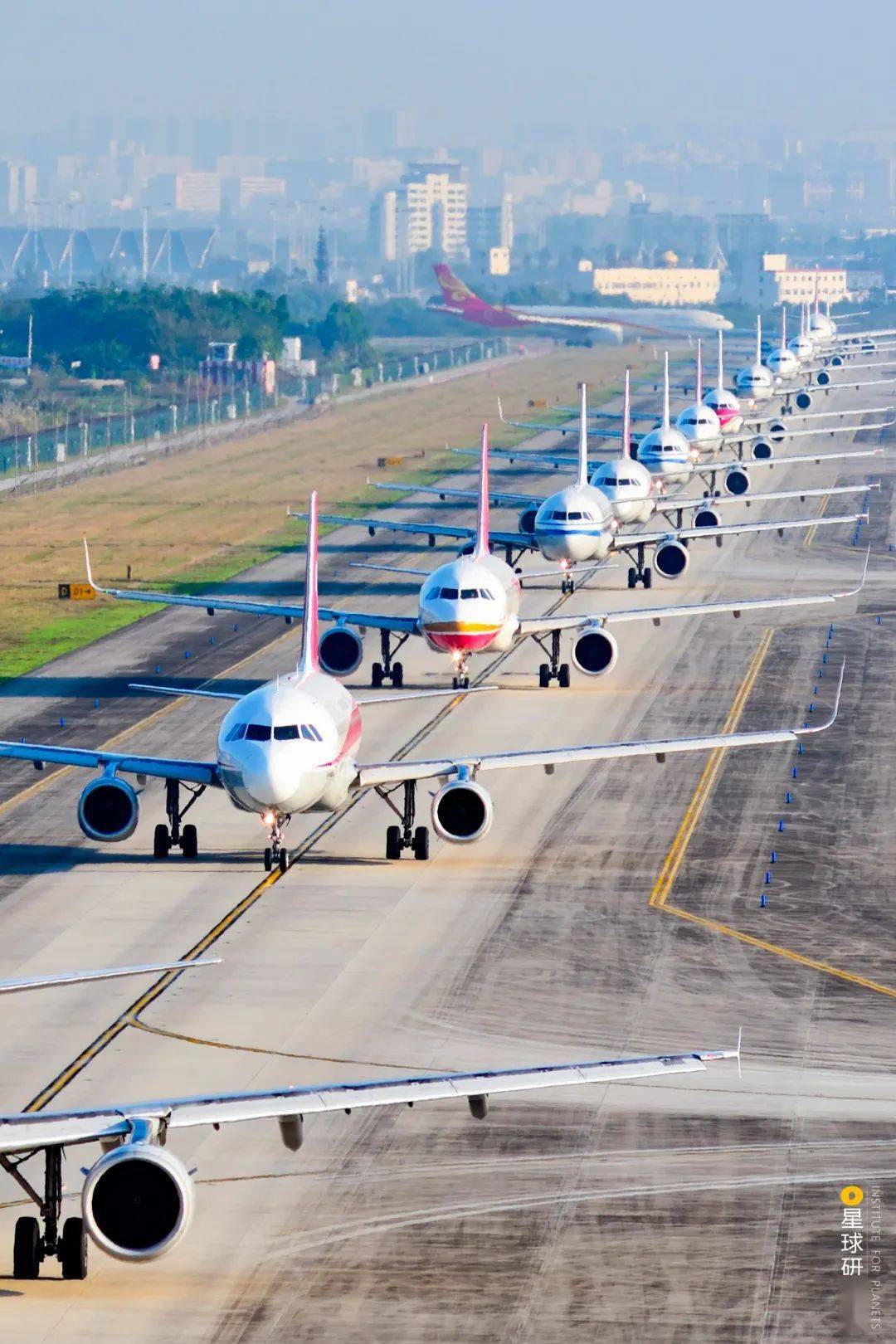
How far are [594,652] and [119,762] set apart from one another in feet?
91.5

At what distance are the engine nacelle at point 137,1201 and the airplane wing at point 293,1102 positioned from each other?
16.2 inches

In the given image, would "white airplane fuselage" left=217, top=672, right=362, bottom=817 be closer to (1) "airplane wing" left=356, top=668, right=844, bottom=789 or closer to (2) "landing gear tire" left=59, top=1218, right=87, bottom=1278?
(1) "airplane wing" left=356, top=668, right=844, bottom=789

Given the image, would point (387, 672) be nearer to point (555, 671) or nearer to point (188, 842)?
point (555, 671)

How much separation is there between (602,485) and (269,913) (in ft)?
197

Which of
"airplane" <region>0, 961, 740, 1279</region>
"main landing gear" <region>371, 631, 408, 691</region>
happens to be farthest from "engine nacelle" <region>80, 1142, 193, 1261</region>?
"main landing gear" <region>371, 631, 408, 691</region>

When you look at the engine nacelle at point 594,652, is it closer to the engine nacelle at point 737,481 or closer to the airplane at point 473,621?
the airplane at point 473,621

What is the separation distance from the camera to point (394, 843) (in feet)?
184

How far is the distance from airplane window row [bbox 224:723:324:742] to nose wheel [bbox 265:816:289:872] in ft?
10.4

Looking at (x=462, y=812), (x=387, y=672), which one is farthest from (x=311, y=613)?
(x=387, y=672)

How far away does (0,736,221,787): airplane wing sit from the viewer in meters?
53.4

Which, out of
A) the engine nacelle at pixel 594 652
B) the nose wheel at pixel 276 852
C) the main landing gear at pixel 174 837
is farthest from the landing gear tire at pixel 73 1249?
the engine nacelle at pixel 594 652

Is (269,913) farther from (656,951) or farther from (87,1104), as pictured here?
(87,1104)

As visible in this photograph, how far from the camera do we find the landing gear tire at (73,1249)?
32.1 meters

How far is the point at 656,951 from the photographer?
48969 millimetres
